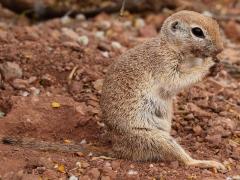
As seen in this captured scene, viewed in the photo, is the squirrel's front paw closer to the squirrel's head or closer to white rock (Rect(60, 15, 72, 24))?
the squirrel's head

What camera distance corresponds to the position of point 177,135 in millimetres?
6391

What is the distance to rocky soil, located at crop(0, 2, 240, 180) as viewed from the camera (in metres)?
5.41

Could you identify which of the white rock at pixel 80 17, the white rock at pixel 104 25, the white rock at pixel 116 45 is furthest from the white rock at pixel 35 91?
the white rock at pixel 80 17

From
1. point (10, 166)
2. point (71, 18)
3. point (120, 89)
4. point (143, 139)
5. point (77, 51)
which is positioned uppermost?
point (71, 18)

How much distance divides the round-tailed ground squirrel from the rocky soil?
0.16 m

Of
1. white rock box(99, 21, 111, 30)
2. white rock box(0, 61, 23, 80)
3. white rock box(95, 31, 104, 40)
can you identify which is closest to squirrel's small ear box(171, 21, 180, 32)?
white rock box(0, 61, 23, 80)

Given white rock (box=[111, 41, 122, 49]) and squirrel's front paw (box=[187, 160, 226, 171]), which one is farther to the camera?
white rock (box=[111, 41, 122, 49])

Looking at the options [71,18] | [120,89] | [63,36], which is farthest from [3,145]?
[71,18]

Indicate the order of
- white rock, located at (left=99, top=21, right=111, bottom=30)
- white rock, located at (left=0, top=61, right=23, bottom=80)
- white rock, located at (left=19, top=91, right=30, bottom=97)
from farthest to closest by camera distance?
white rock, located at (left=99, top=21, right=111, bottom=30) < white rock, located at (left=0, top=61, right=23, bottom=80) < white rock, located at (left=19, top=91, right=30, bottom=97)

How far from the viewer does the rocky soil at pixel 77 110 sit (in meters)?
5.41

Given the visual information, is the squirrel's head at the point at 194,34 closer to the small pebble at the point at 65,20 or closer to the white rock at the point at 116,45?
the white rock at the point at 116,45

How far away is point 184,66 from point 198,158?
92 cm

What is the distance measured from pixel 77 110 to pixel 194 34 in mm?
1559

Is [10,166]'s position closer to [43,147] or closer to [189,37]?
[43,147]
